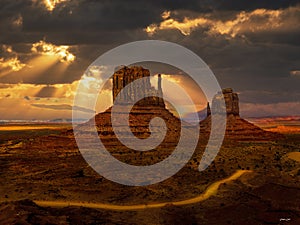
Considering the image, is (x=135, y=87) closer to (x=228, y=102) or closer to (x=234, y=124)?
(x=234, y=124)

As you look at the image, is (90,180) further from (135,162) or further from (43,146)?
(43,146)

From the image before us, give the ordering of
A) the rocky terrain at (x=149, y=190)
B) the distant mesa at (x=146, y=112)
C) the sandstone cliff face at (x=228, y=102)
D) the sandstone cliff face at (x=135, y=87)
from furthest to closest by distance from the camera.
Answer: the sandstone cliff face at (x=228, y=102) < the sandstone cliff face at (x=135, y=87) < the distant mesa at (x=146, y=112) < the rocky terrain at (x=149, y=190)

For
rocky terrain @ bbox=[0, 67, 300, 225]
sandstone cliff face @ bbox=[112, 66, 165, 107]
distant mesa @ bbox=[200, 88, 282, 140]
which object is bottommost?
A: rocky terrain @ bbox=[0, 67, 300, 225]

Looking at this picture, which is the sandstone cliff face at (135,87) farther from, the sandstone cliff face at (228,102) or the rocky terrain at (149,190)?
the sandstone cliff face at (228,102)

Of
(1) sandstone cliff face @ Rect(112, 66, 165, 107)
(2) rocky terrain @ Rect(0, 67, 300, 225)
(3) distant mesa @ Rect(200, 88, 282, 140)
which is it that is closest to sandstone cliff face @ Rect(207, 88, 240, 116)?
(3) distant mesa @ Rect(200, 88, 282, 140)

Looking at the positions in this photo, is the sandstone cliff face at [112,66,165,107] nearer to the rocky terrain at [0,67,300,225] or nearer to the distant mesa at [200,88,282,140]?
the distant mesa at [200,88,282,140]

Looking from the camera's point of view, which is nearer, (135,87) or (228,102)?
(135,87)

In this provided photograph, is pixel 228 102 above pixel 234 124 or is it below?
above

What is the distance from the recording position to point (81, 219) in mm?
31891

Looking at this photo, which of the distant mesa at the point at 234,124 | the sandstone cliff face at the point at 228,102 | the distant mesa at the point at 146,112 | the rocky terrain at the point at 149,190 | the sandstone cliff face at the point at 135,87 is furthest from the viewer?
the sandstone cliff face at the point at 228,102

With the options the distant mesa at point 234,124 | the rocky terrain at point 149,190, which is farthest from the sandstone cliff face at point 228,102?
the rocky terrain at point 149,190

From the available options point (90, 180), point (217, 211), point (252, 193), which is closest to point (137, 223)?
point (217, 211)

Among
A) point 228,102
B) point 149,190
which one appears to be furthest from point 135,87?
point 149,190

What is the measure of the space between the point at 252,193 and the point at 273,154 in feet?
145
